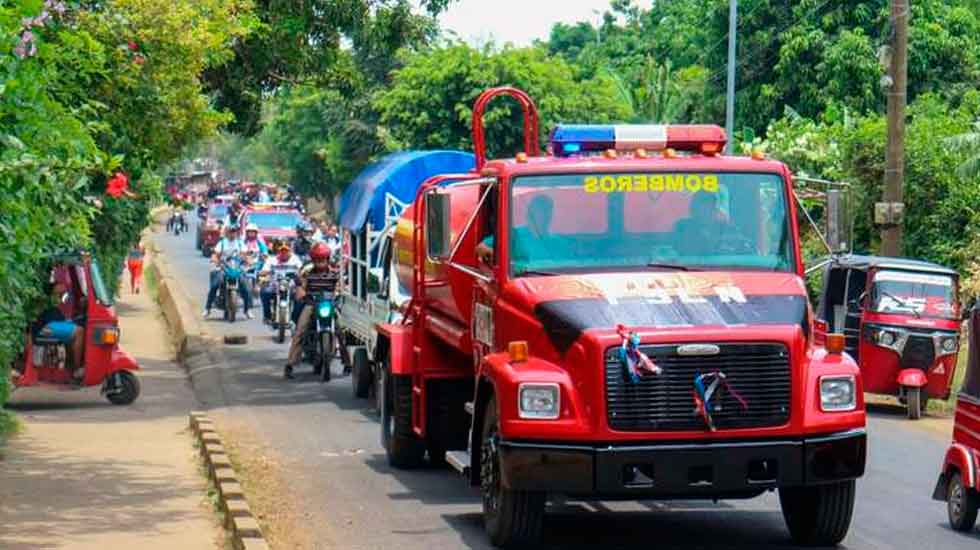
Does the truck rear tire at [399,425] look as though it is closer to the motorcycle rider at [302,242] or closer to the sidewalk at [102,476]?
the sidewalk at [102,476]

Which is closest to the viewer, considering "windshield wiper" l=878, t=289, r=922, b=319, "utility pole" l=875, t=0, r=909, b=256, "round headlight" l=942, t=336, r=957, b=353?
"round headlight" l=942, t=336, r=957, b=353

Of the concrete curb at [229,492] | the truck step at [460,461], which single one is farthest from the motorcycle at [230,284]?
the truck step at [460,461]

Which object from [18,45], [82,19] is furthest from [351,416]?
[18,45]

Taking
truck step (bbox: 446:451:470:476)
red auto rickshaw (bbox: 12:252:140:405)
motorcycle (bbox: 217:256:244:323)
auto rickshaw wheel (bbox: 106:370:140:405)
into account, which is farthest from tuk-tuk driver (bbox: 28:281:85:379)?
motorcycle (bbox: 217:256:244:323)

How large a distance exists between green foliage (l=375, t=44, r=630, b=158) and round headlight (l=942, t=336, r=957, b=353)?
21.1 metres

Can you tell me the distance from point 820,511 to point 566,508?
2.57 meters

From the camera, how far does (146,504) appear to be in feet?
49.0

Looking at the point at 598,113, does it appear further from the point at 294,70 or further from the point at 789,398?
the point at 789,398

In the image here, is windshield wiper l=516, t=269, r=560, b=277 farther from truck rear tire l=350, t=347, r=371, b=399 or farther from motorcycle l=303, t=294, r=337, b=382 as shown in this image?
motorcycle l=303, t=294, r=337, b=382

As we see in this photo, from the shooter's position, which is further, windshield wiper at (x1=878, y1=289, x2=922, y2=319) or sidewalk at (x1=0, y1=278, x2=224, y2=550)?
windshield wiper at (x1=878, y1=289, x2=922, y2=319)

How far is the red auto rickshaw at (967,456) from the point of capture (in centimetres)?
1304

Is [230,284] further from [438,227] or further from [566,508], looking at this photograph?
[438,227]

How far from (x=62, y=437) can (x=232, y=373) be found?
25.7 feet

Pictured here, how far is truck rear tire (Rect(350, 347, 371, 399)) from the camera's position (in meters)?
23.0
